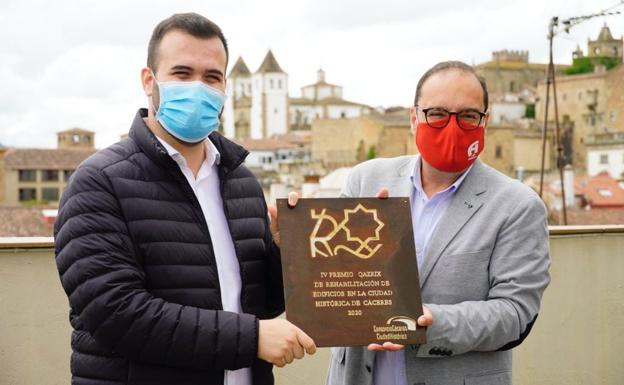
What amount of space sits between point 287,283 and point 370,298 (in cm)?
23

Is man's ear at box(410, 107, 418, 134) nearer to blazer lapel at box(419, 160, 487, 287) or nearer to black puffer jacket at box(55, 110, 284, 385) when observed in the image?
blazer lapel at box(419, 160, 487, 287)

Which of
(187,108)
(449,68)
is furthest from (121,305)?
(449,68)

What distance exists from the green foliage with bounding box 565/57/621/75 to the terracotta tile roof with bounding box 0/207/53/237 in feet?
212

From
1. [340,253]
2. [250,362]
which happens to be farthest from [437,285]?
[250,362]

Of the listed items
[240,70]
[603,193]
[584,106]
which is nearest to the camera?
[603,193]

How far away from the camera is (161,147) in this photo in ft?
7.23

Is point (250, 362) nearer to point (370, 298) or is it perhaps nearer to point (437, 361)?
point (370, 298)

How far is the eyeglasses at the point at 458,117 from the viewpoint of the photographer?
2.46m

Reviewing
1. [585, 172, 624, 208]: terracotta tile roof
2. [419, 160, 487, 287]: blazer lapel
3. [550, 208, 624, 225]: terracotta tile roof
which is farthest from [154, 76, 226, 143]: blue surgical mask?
[585, 172, 624, 208]: terracotta tile roof

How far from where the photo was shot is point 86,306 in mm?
2012

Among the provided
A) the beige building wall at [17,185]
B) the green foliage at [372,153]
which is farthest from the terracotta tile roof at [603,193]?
the beige building wall at [17,185]

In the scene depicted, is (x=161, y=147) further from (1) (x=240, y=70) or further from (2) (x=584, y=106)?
(1) (x=240, y=70)

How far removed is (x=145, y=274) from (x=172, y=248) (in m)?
0.10

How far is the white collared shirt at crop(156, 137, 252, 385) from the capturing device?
7.39 feet
